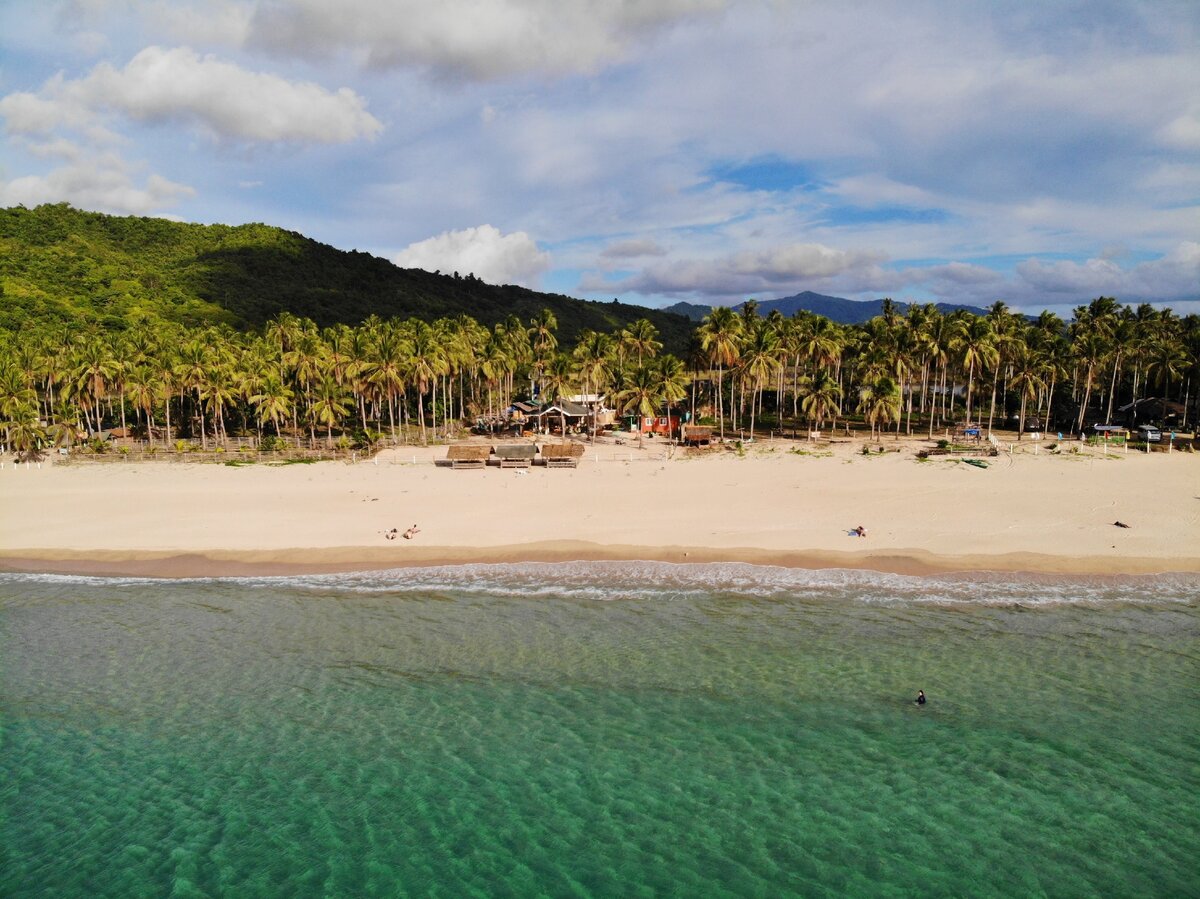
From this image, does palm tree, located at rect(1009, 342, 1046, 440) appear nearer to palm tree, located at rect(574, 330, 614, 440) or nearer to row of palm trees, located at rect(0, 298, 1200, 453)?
row of palm trees, located at rect(0, 298, 1200, 453)

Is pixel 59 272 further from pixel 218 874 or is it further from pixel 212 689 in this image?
pixel 218 874

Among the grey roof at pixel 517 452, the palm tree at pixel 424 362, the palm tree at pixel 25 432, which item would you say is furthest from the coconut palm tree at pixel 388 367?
the palm tree at pixel 25 432

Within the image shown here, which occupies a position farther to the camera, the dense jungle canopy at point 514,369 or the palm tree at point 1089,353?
the palm tree at point 1089,353

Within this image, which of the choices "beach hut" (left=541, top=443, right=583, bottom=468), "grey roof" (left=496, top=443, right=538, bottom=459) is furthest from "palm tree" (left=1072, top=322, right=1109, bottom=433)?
"grey roof" (left=496, top=443, right=538, bottom=459)

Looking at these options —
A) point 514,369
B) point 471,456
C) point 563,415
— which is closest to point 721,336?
point 563,415

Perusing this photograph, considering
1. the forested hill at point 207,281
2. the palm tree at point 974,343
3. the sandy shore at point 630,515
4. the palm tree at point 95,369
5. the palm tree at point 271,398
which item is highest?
the forested hill at point 207,281

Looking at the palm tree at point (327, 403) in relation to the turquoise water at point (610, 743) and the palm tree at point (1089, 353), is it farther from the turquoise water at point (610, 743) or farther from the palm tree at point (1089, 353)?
the palm tree at point (1089, 353)
